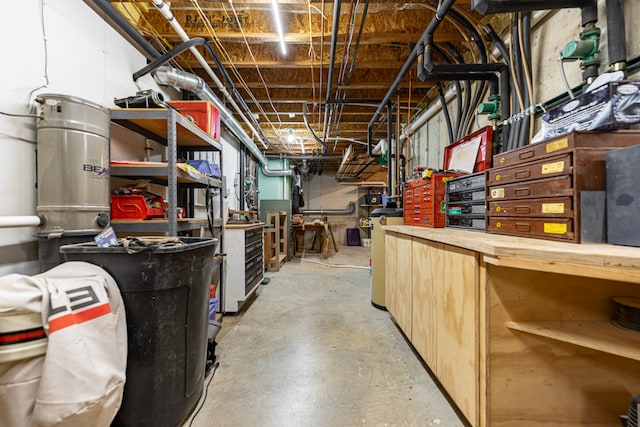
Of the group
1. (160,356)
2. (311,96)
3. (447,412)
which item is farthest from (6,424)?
(311,96)

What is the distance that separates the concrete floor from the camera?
120 cm

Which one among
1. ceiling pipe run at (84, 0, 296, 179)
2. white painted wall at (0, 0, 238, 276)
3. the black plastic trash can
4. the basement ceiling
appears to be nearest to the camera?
the black plastic trash can

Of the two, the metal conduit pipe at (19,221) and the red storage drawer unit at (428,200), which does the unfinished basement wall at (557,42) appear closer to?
the red storage drawer unit at (428,200)

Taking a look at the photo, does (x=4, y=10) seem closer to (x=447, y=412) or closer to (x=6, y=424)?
(x=6, y=424)

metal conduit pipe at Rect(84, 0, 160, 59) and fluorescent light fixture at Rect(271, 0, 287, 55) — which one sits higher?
fluorescent light fixture at Rect(271, 0, 287, 55)

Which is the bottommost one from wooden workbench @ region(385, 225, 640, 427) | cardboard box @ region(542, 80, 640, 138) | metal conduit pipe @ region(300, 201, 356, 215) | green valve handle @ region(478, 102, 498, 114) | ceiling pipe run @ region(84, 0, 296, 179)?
wooden workbench @ region(385, 225, 640, 427)

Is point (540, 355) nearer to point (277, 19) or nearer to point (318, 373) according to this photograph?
point (318, 373)

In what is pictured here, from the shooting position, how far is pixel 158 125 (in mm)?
1723

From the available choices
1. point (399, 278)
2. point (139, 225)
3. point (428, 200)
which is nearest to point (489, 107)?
point (428, 200)

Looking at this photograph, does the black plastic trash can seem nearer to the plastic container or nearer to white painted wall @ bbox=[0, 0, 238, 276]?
white painted wall @ bbox=[0, 0, 238, 276]

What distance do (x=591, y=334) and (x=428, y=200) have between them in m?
1.10

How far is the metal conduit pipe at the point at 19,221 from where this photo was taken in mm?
995

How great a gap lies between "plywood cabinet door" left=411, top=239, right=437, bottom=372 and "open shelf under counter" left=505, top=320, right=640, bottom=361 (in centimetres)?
47

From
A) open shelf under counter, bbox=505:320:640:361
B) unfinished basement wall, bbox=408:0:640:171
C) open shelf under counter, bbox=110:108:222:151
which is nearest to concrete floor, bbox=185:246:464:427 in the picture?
open shelf under counter, bbox=505:320:640:361
